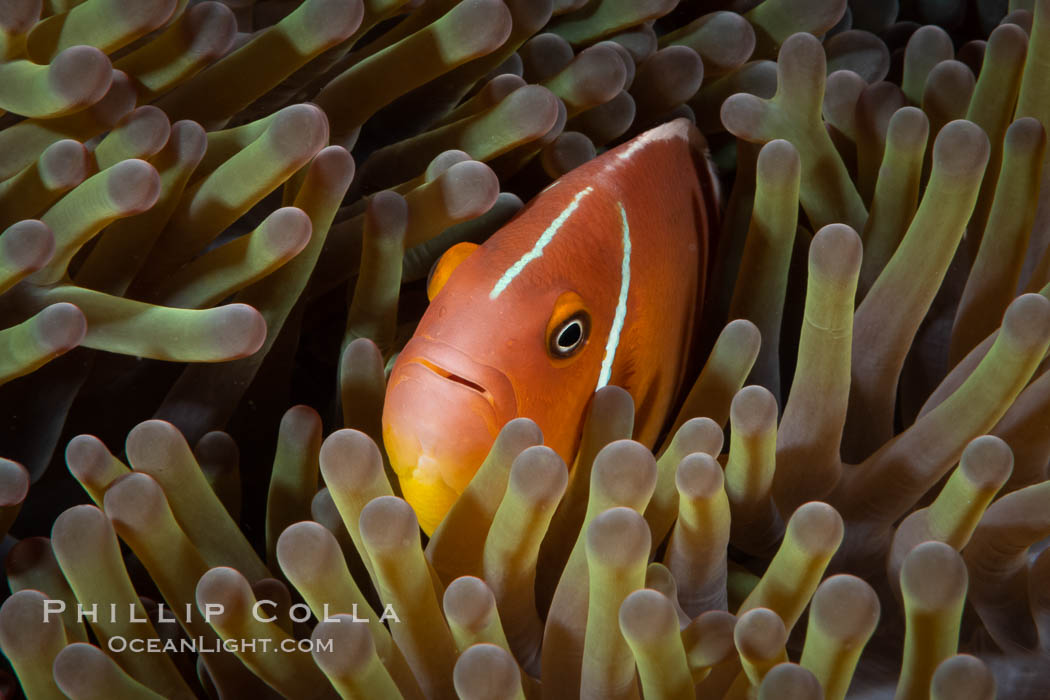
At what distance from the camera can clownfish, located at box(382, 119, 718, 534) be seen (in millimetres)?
912

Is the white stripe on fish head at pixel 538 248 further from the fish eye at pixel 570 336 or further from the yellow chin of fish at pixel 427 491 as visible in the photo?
the yellow chin of fish at pixel 427 491

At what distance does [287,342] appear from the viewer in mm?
1188

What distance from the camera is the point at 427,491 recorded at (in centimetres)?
93

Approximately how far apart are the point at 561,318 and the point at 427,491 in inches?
9.0

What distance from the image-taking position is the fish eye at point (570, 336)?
997 mm

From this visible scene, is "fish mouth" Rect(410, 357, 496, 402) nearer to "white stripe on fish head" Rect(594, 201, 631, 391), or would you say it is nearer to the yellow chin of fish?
the yellow chin of fish

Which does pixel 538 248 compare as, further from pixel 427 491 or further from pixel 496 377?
pixel 427 491

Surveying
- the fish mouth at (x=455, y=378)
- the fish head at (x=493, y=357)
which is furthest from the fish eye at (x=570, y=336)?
the fish mouth at (x=455, y=378)

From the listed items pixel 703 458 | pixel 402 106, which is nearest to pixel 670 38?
pixel 402 106

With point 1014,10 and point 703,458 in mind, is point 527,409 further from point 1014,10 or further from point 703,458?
point 1014,10

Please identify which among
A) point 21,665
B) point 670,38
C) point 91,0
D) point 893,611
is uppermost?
point 91,0

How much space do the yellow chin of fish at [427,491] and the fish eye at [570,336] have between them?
0.59 ft

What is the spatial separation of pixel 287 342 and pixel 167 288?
0.56ft

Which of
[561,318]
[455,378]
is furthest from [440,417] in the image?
[561,318]
